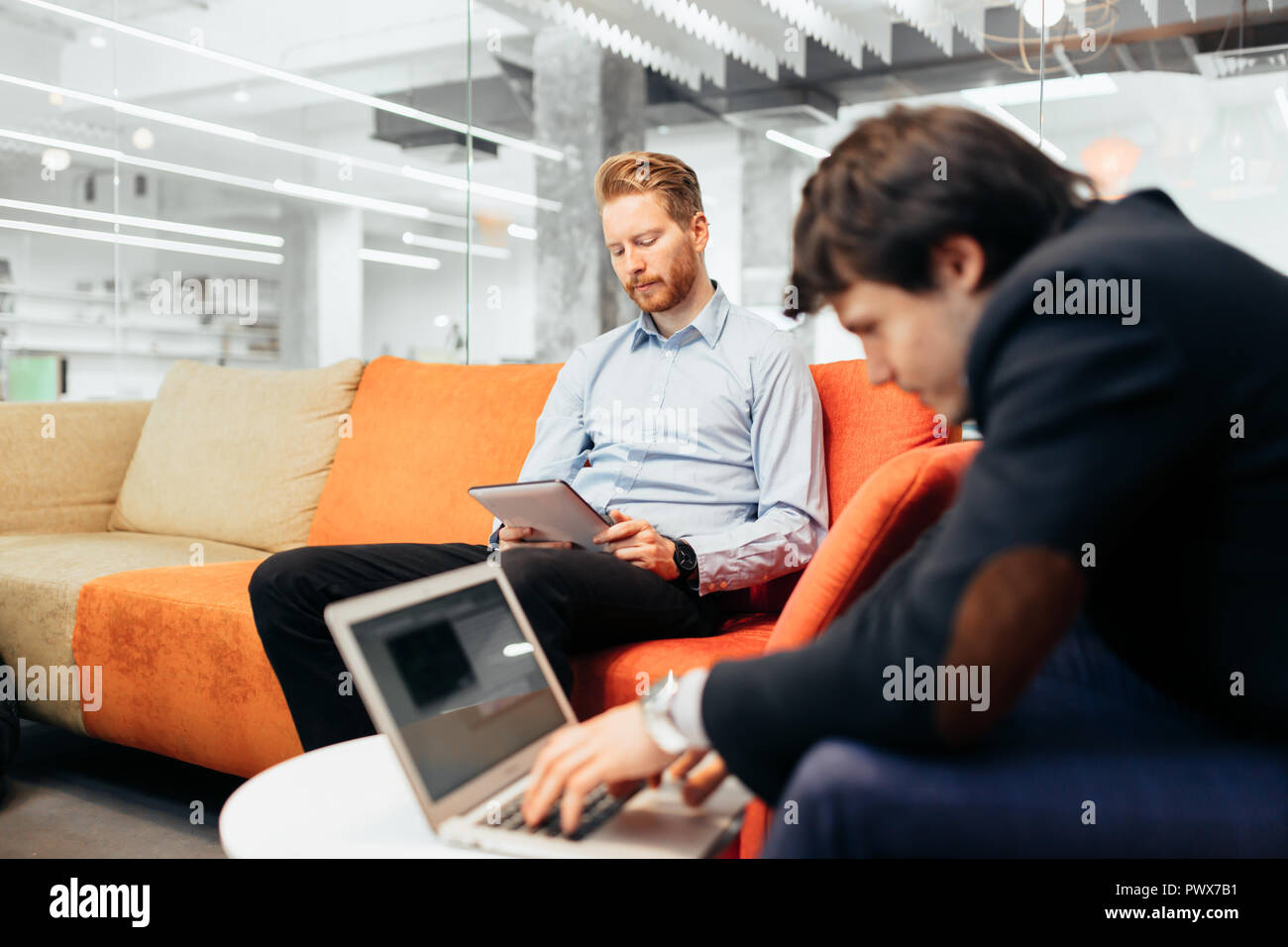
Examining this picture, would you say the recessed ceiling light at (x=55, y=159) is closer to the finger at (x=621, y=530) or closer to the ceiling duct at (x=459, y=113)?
the ceiling duct at (x=459, y=113)

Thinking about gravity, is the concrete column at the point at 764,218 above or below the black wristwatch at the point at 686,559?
above

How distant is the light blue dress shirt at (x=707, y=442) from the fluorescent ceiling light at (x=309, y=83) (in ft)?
14.7

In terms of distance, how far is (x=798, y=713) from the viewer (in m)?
0.73

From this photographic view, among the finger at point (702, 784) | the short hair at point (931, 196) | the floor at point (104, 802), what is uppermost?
the short hair at point (931, 196)

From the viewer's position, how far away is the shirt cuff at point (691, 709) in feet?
2.56

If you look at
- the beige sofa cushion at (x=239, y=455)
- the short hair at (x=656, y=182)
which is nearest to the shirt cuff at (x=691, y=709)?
the short hair at (x=656, y=182)

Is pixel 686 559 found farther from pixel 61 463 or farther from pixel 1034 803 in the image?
pixel 61 463

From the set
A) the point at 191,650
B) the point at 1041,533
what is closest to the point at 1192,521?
the point at 1041,533

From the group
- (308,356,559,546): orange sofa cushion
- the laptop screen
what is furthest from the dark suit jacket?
(308,356,559,546): orange sofa cushion
